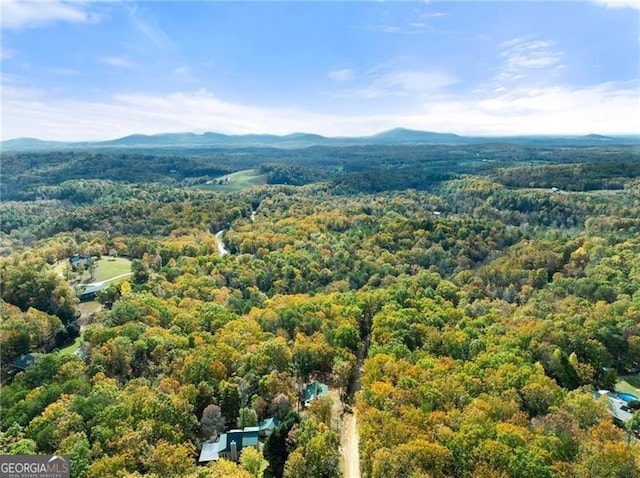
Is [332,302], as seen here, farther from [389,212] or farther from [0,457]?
[389,212]

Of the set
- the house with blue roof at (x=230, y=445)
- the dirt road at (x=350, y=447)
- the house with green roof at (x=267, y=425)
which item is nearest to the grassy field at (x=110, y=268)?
the house with green roof at (x=267, y=425)

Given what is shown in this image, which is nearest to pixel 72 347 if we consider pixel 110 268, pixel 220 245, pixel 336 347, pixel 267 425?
pixel 110 268

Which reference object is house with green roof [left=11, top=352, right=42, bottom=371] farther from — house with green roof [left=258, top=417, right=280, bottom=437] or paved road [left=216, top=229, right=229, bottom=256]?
paved road [left=216, top=229, right=229, bottom=256]

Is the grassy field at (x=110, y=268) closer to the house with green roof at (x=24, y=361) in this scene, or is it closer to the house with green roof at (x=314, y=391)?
the house with green roof at (x=24, y=361)

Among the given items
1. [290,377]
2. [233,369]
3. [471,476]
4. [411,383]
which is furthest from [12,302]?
[471,476]

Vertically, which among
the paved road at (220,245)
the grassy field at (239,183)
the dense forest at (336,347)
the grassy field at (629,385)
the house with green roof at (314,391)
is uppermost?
the grassy field at (239,183)
